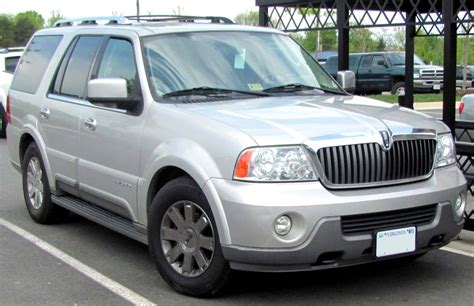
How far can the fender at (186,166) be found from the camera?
4.16m

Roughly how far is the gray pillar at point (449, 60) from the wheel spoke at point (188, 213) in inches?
157

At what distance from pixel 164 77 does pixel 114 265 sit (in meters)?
1.56

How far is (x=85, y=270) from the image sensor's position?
5.28 meters

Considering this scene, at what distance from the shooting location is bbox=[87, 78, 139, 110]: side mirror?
498 centimetres

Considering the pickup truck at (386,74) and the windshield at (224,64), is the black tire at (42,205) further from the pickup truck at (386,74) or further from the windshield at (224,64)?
the pickup truck at (386,74)

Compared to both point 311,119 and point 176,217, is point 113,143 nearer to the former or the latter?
point 176,217

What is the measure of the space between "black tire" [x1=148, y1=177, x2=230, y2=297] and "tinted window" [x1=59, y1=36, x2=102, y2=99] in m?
1.72

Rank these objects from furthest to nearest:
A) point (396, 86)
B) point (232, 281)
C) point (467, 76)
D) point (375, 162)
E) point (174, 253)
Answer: point (467, 76) < point (396, 86) < point (232, 281) < point (174, 253) < point (375, 162)

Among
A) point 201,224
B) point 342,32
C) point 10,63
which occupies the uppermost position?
point 342,32

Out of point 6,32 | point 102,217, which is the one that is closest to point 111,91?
point 102,217

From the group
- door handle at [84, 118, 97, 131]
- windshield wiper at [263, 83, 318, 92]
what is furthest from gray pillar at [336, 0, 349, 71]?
door handle at [84, 118, 97, 131]

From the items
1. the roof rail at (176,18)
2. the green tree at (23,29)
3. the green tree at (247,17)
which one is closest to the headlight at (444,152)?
the roof rail at (176,18)

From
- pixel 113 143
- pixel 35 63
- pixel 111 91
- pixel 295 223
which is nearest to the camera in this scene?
pixel 295 223

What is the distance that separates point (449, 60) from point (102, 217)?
4.19m
